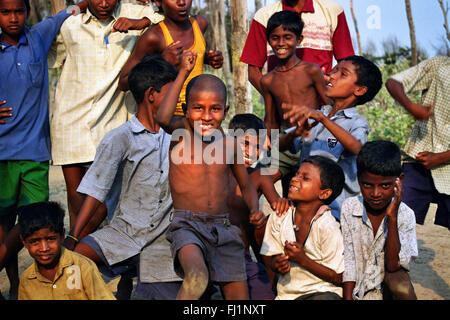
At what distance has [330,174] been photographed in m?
3.29

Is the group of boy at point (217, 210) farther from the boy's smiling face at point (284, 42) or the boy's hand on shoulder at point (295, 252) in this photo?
the boy's smiling face at point (284, 42)

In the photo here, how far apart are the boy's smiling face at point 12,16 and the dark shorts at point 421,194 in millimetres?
2893

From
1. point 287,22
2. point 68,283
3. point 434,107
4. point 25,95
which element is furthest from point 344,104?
point 25,95

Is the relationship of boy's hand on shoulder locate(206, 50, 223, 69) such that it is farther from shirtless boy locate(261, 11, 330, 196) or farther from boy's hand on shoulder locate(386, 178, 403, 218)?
boy's hand on shoulder locate(386, 178, 403, 218)

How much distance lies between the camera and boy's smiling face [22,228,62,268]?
3.01 metres

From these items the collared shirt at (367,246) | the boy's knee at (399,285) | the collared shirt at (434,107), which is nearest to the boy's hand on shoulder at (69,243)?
the collared shirt at (367,246)

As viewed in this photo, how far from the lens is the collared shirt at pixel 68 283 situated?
9.87 feet

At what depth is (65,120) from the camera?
412 cm

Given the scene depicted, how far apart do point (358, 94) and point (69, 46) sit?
6.99ft

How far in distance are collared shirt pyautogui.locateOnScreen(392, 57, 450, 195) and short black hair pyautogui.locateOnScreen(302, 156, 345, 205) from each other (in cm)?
89

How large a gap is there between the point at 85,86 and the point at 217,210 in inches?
66.0

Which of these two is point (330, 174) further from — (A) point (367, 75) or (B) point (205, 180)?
(A) point (367, 75)
